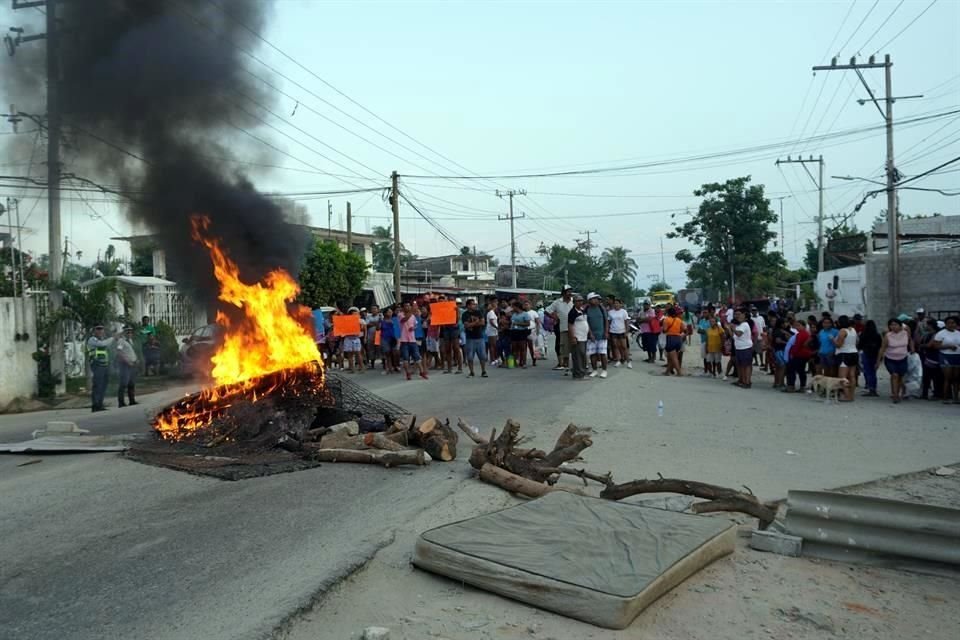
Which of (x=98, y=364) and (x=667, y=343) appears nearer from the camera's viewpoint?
(x=98, y=364)

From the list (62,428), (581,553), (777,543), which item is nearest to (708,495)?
(777,543)

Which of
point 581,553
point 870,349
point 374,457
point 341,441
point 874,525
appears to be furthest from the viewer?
point 870,349

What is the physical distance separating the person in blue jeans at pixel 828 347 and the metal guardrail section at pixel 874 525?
9333 millimetres

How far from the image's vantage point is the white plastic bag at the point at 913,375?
13.0 meters

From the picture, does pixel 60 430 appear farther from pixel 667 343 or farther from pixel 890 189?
pixel 890 189

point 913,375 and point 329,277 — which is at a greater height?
point 329,277

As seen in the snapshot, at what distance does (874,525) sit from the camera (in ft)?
16.0

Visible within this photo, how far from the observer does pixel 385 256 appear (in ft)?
220

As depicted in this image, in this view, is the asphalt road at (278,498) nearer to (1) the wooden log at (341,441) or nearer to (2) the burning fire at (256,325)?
(1) the wooden log at (341,441)

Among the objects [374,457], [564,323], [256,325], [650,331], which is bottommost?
[374,457]

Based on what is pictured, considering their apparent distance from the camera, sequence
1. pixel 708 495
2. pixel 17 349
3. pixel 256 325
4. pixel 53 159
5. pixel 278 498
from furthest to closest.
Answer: pixel 17 349 → pixel 53 159 → pixel 256 325 → pixel 278 498 → pixel 708 495

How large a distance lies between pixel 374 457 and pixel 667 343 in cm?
1039

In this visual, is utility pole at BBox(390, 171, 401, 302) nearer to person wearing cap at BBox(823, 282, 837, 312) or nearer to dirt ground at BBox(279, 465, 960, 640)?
person wearing cap at BBox(823, 282, 837, 312)

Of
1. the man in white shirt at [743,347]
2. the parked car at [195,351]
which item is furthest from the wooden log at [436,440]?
the parked car at [195,351]
